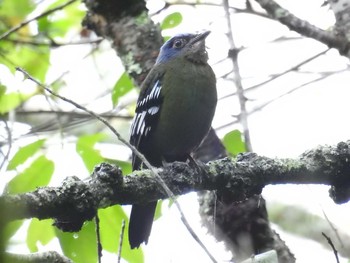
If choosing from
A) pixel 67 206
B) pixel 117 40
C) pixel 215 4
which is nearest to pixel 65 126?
pixel 117 40

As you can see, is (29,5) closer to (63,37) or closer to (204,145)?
(63,37)

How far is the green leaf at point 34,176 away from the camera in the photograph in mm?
3197

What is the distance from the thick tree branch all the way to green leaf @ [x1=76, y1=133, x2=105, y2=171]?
651mm

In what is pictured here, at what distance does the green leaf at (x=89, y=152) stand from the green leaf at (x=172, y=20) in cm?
103

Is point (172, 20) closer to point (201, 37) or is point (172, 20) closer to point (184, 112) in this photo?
point (184, 112)

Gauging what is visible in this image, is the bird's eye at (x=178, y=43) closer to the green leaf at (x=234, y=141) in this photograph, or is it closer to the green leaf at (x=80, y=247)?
the green leaf at (x=234, y=141)

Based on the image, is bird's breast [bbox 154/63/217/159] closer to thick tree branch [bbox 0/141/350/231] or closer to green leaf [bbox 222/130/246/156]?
green leaf [bbox 222/130/246/156]

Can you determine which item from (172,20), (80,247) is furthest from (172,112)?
(80,247)

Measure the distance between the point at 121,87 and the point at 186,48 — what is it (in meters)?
0.89

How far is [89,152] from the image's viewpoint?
11.4 feet

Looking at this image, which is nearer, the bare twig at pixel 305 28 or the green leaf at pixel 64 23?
the bare twig at pixel 305 28


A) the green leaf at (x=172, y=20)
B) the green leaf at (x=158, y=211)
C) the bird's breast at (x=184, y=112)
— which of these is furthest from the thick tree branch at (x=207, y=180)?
the green leaf at (x=172, y=20)

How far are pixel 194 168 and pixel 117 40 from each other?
1.85 metres

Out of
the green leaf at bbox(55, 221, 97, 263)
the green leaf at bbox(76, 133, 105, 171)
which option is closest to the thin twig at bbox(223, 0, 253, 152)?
the green leaf at bbox(76, 133, 105, 171)
